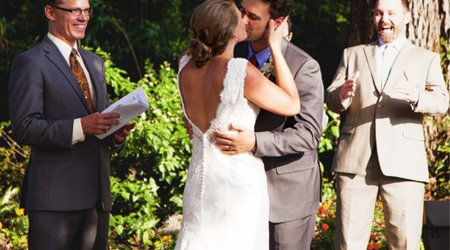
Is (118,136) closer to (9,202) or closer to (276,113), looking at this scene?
(276,113)

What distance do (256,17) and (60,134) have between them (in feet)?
3.96

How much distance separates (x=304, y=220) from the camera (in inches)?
172

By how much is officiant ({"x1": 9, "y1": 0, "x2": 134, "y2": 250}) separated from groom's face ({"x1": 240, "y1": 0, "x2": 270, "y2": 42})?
0.86 metres

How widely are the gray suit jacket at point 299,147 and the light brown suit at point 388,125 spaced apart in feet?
3.61

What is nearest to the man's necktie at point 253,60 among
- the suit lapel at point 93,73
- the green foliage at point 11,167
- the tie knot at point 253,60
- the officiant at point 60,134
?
the tie knot at point 253,60

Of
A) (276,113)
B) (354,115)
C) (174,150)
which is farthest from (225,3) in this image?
(174,150)

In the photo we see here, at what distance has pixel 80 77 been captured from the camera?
15.7ft

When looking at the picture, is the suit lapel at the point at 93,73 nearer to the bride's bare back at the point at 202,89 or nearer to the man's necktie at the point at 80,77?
the man's necktie at the point at 80,77

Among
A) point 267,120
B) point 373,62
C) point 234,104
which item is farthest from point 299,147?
point 373,62

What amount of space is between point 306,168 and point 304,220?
27 cm

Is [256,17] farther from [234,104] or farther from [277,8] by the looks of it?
[234,104]

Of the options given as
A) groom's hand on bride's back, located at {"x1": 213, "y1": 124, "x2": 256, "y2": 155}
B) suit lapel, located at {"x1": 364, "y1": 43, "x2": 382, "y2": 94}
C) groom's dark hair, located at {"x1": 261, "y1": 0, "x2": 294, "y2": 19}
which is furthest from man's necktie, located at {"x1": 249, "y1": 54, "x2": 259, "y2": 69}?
suit lapel, located at {"x1": 364, "y1": 43, "x2": 382, "y2": 94}

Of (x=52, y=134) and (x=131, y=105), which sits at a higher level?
(x=131, y=105)

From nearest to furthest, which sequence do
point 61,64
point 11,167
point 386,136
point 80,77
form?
point 61,64
point 80,77
point 386,136
point 11,167
